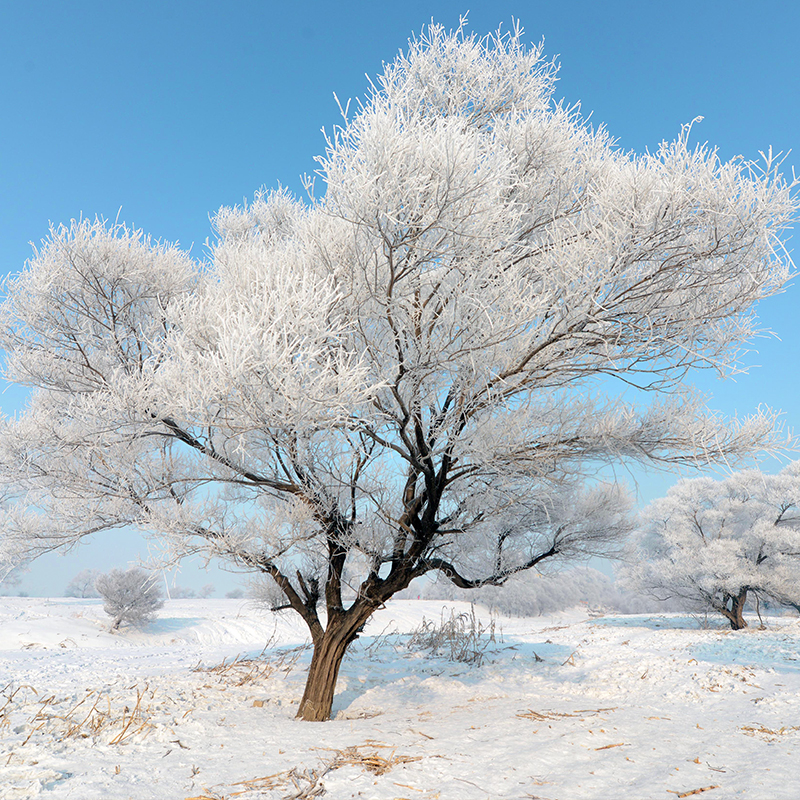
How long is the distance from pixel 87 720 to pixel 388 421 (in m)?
2.99

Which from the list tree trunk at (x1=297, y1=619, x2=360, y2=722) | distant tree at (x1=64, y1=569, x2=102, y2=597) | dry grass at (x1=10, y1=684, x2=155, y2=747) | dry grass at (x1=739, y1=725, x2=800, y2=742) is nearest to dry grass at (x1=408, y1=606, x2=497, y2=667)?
tree trunk at (x1=297, y1=619, x2=360, y2=722)

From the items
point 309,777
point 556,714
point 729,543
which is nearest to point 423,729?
point 556,714

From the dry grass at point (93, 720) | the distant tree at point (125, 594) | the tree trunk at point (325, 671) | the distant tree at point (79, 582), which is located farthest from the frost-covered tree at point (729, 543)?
the distant tree at point (79, 582)

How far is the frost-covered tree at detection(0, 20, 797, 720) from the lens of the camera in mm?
3018

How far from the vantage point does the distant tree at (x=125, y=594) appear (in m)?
15.7

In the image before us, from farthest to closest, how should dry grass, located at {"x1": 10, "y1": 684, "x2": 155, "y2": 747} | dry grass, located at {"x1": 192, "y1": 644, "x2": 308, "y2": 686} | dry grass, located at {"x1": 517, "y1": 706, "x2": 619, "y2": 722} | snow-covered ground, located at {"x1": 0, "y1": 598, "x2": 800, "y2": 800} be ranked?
dry grass, located at {"x1": 192, "y1": 644, "x2": 308, "y2": 686} < dry grass, located at {"x1": 517, "y1": 706, "x2": 619, "y2": 722} < dry grass, located at {"x1": 10, "y1": 684, "x2": 155, "y2": 747} < snow-covered ground, located at {"x1": 0, "y1": 598, "x2": 800, "y2": 800}

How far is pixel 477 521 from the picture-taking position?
17.2 ft

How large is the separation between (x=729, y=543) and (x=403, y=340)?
46.4 ft

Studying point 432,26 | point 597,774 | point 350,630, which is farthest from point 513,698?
point 432,26

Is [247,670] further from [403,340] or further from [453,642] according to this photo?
[403,340]

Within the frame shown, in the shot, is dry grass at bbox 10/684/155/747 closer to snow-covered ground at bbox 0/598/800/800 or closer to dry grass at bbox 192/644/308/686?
snow-covered ground at bbox 0/598/800/800

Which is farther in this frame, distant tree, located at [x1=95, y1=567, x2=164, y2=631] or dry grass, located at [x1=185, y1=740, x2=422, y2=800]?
distant tree, located at [x1=95, y1=567, x2=164, y2=631]

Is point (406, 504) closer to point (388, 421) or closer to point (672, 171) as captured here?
point (388, 421)

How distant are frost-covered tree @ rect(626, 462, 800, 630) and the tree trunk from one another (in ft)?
34.3
